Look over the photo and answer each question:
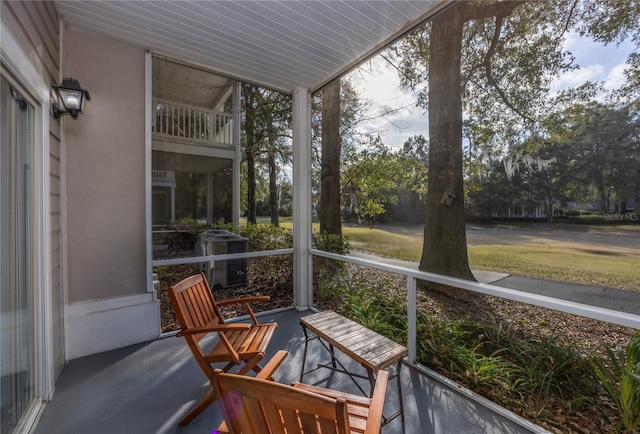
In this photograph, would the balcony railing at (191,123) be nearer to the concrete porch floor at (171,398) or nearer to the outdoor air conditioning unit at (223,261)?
the outdoor air conditioning unit at (223,261)

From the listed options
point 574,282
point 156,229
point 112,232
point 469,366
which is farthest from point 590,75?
point 112,232

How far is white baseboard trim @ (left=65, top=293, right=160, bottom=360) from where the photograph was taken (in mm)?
2668

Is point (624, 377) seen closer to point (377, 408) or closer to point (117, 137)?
point (377, 408)

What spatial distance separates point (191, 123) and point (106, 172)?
1.02 metres

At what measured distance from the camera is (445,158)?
8.03 feet

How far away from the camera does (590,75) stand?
167 centimetres

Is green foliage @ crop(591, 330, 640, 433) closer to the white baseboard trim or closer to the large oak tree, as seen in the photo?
the large oak tree

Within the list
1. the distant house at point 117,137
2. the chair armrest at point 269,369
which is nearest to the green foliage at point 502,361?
the chair armrest at point 269,369

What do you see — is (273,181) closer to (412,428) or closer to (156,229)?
(156,229)

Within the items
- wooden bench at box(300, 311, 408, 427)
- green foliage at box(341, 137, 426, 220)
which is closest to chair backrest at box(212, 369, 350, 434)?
wooden bench at box(300, 311, 408, 427)

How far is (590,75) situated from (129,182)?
3.80 meters

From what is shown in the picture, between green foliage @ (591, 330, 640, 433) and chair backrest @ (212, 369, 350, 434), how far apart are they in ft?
5.74

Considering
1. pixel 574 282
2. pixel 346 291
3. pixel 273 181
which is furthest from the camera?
pixel 273 181

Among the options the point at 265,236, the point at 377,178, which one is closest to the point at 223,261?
the point at 265,236
